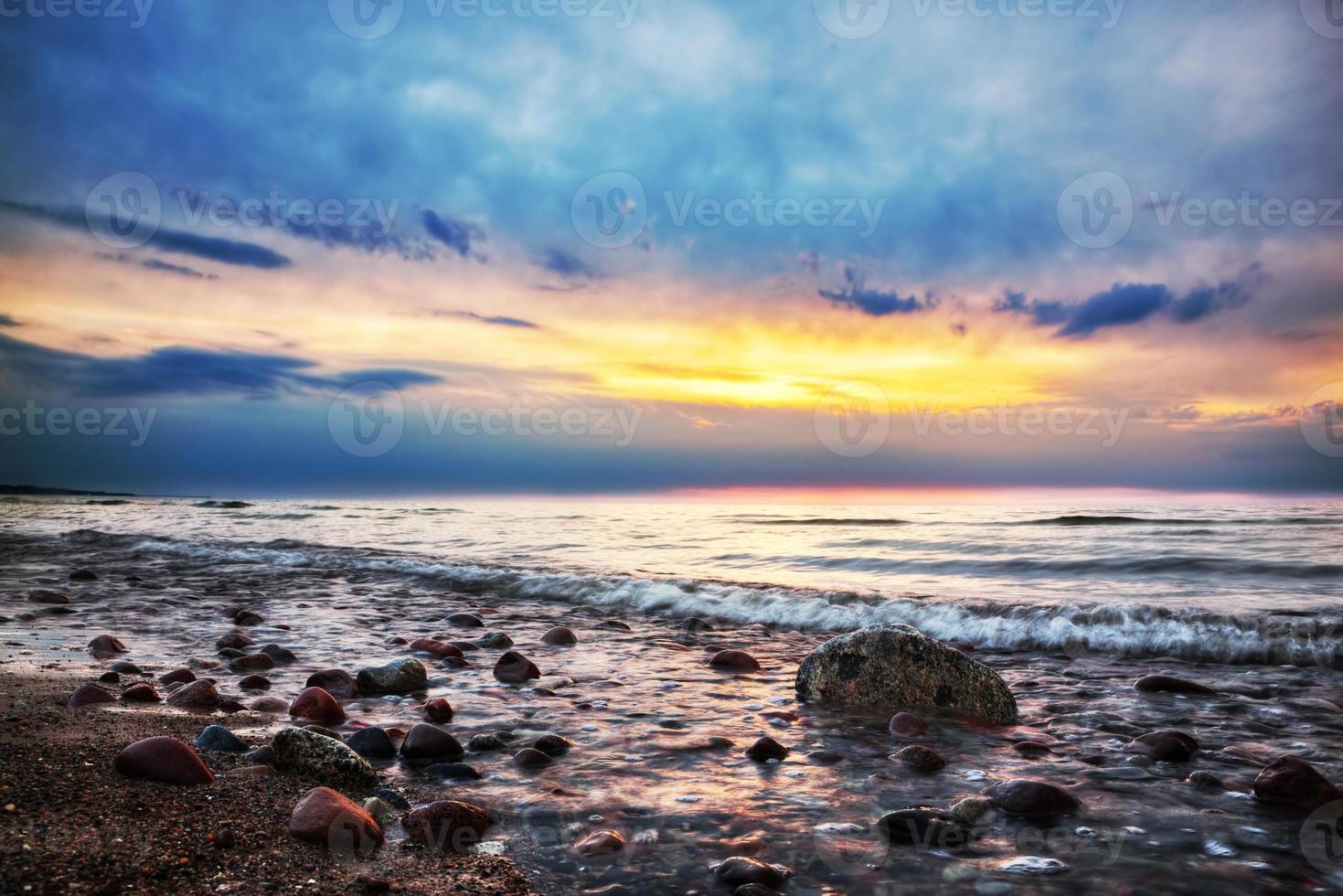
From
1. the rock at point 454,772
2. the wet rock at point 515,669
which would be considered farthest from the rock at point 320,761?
the wet rock at point 515,669

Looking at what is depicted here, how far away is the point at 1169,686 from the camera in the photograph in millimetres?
5031

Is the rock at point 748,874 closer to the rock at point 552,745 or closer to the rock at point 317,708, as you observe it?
the rock at point 552,745

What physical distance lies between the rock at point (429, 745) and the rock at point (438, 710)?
568 millimetres

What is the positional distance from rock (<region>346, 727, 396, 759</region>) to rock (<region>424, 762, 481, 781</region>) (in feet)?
1.07

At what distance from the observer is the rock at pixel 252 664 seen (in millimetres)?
5451

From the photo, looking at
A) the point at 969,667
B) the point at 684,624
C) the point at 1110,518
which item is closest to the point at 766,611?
the point at 684,624

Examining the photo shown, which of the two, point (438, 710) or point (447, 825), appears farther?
point (438, 710)

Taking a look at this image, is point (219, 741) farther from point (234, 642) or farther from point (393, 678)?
point (234, 642)

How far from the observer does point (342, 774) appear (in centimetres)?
316

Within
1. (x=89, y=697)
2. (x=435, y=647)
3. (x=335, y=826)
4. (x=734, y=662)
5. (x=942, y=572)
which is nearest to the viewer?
(x=335, y=826)

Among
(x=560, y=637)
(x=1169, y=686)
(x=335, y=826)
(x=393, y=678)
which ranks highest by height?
(x=335, y=826)

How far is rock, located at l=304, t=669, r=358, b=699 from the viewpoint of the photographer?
488 centimetres

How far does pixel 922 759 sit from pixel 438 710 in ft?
8.90

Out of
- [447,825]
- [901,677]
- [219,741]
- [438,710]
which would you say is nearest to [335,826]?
[447,825]
